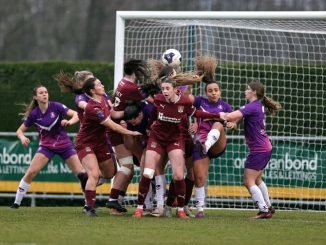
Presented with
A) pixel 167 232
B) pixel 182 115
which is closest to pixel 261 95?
pixel 182 115

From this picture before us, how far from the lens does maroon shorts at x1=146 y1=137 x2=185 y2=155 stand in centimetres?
1338

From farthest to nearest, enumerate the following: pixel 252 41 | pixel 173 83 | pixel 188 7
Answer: pixel 188 7 < pixel 252 41 < pixel 173 83

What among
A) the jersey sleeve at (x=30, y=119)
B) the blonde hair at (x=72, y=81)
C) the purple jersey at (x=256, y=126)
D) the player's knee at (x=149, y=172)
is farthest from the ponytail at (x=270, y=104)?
the jersey sleeve at (x=30, y=119)

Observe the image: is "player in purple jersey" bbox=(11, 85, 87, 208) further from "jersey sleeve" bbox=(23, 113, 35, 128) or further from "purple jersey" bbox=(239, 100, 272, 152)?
"purple jersey" bbox=(239, 100, 272, 152)

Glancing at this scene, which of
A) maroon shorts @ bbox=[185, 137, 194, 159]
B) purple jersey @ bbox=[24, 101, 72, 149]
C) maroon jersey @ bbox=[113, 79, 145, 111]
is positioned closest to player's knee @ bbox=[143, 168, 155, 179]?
maroon shorts @ bbox=[185, 137, 194, 159]

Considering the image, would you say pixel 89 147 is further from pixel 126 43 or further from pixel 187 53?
pixel 126 43

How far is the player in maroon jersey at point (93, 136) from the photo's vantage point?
1332cm

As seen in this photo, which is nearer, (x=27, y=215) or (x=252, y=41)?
(x=27, y=215)

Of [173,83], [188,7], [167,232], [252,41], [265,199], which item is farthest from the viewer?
[188,7]

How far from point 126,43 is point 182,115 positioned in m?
5.56

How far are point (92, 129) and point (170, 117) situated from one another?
1.08 m

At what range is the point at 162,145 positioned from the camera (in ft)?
44.1

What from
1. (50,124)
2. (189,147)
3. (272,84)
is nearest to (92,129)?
(189,147)

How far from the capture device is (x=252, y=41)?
1838 cm
